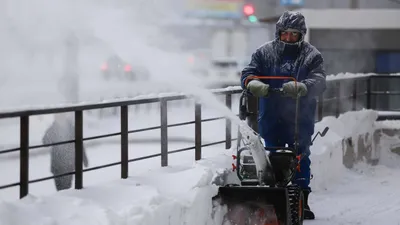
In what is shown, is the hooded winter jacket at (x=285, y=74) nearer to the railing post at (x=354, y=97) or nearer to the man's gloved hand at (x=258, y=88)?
the man's gloved hand at (x=258, y=88)

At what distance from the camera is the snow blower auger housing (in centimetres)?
621

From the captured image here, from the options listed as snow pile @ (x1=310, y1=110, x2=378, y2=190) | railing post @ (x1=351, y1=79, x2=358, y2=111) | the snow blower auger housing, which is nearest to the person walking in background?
the snow blower auger housing

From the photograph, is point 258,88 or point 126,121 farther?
point 126,121

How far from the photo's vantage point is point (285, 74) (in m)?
7.20

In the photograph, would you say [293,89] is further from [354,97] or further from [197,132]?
[354,97]

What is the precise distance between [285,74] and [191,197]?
65.2 inches

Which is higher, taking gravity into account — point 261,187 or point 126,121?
point 126,121

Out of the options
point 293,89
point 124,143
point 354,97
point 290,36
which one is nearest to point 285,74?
point 290,36

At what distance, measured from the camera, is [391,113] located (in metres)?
13.5

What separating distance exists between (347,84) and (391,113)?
101cm

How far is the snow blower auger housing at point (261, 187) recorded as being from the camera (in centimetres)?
621

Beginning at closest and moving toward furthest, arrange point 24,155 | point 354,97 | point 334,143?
point 24,155 < point 334,143 < point 354,97

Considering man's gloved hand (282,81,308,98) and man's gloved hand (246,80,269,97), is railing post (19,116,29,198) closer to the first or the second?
man's gloved hand (246,80,269,97)

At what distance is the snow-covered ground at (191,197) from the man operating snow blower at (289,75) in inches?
32.8
